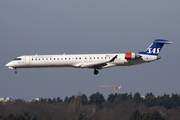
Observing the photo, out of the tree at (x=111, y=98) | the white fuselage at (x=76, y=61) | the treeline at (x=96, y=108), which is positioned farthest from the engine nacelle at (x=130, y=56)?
the tree at (x=111, y=98)

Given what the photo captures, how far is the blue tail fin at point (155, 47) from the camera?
189ft

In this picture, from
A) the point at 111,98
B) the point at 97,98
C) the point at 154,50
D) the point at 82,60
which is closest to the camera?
Answer: the point at 82,60

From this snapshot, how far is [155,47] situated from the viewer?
190 feet

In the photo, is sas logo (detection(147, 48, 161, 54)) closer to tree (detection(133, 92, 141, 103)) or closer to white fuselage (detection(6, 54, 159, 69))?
A: white fuselage (detection(6, 54, 159, 69))

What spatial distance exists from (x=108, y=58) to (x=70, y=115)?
5114cm

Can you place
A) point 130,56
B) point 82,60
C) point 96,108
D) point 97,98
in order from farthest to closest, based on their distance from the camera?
point 97,98
point 96,108
point 82,60
point 130,56

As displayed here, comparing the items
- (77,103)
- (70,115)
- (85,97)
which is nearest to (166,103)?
(85,97)

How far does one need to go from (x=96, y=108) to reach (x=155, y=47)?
82.9m

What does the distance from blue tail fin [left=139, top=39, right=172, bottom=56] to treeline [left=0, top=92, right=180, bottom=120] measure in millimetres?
48220

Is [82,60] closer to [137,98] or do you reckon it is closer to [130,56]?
[130,56]

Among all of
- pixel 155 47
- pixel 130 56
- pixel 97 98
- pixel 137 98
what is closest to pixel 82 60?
pixel 130 56

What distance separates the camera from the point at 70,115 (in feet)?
340

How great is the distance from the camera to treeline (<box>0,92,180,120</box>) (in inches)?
4060

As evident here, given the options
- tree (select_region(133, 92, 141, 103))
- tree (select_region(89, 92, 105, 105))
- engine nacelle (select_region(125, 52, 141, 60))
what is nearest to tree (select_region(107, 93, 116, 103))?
tree (select_region(89, 92, 105, 105))
